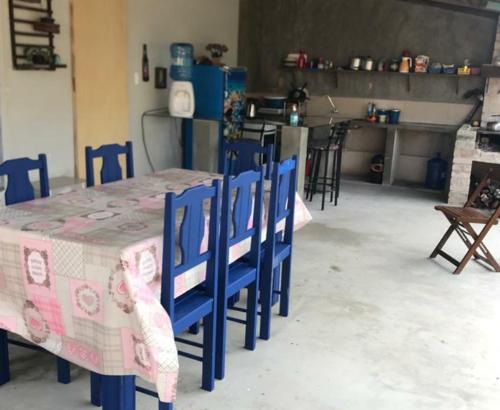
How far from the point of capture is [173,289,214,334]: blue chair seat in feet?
7.56

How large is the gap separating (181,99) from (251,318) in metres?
3.96

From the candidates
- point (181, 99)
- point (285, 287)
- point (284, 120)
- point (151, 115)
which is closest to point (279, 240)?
point (285, 287)

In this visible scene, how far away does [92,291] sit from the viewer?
80.9 inches

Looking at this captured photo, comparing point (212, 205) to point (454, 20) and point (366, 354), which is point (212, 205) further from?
point (454, 20)

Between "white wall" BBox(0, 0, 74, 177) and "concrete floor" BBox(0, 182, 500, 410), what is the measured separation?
2.32 metres

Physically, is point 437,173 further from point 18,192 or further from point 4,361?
point 4,361

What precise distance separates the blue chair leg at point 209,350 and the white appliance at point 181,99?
426 cm

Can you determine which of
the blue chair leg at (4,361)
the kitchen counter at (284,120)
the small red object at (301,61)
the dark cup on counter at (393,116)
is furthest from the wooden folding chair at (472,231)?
the small red object at (301,61)

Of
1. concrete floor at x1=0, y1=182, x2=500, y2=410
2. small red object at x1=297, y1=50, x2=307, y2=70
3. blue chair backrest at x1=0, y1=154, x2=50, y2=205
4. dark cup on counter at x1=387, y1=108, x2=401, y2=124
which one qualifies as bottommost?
concrete floor at x1=0, y1=182, x2=500, y2=410

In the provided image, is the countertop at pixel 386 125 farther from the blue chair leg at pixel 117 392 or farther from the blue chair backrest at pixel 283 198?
the blue chair leg at pixel 117 392

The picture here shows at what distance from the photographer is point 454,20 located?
24.3ft

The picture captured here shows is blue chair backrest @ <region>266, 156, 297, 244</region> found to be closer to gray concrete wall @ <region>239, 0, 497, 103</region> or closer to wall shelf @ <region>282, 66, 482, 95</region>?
wall shelf @ <region>282, 66, 482, 95</region>

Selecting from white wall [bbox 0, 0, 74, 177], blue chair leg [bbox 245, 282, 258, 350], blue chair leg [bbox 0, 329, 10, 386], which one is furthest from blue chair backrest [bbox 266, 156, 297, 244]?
white wall [bbox 0, 0, 74, 177]

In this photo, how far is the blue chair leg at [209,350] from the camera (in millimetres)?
2566
